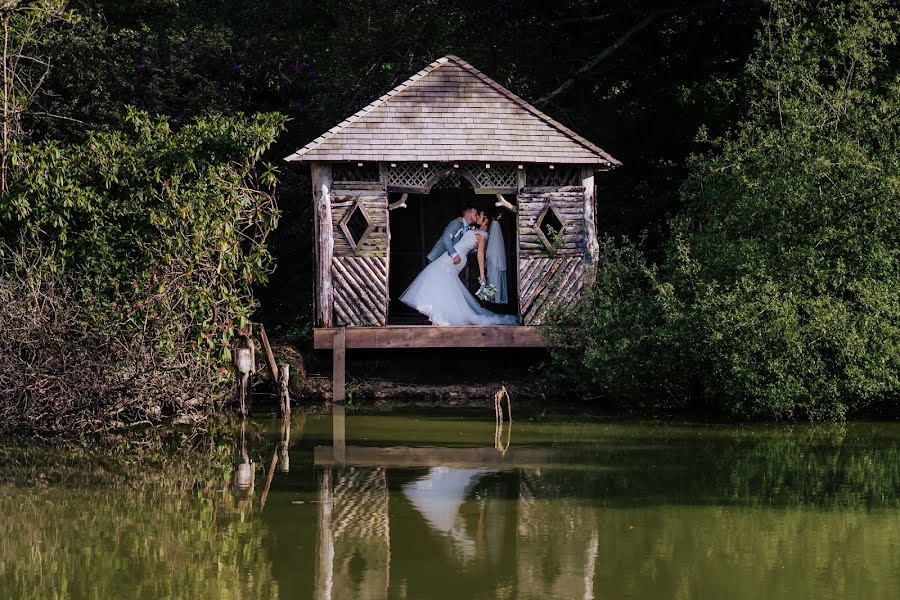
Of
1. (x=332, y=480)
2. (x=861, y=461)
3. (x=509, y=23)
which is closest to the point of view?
(x=332, y=480)

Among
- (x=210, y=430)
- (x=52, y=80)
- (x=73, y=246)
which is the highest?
(x=52, y=80)

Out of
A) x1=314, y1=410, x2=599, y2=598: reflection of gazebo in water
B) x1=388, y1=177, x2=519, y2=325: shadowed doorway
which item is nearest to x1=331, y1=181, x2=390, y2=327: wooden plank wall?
x1=388, y1=177, x2=519, y2=325: shadowed doorway

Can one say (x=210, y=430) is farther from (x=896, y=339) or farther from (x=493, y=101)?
(x=896, y=339)

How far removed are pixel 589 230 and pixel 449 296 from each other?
94.9 inches

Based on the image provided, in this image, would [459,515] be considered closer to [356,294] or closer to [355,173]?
[356,294]

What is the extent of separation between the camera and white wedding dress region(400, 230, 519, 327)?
60.7 feet

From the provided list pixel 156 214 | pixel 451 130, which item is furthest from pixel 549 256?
pixel 156 214

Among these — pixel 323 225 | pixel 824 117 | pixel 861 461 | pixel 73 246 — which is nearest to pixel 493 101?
pixel 323 225

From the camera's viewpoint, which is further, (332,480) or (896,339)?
(896,339)

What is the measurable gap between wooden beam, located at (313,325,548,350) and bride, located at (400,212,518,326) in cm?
95

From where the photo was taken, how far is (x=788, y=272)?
15109 millimetres

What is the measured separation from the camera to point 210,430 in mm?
14469

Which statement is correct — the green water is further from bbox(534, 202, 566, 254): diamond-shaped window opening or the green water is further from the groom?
the groom

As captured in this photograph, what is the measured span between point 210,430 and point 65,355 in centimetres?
187
